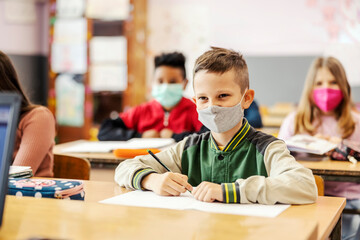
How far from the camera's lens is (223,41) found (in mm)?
5539

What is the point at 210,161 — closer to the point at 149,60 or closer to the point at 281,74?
the point at 281,74

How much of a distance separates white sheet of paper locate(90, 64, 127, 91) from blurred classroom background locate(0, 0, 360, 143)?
12 mm

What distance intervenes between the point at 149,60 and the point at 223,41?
919 millimetres

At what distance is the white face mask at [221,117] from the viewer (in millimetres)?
1384

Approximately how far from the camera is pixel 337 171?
1931mm

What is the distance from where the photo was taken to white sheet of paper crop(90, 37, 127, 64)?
18.3 feet

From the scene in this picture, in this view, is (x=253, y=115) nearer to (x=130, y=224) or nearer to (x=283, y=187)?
(x=283, y=187)

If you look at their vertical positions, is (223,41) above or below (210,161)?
above

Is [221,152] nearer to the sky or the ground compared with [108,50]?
nearer to the ground

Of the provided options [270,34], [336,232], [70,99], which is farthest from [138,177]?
[70,99]

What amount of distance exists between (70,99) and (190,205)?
4.96 m

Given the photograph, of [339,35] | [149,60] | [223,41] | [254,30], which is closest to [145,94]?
[149,60]

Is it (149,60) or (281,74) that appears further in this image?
(149,60)

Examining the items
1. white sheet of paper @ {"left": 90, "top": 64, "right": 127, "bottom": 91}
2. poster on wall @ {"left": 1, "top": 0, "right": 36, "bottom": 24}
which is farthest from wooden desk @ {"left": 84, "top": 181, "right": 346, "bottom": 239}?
poster on wall @ {"left": 1, "top": 0, "right": 36, "bottom": 24}
